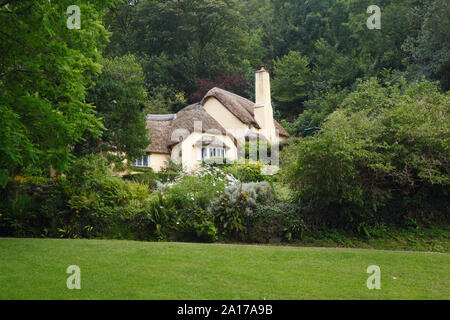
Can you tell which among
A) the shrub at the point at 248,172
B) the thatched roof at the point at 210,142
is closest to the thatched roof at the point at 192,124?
the thatched roof at the point at 210,142

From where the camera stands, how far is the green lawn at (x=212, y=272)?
211 inches

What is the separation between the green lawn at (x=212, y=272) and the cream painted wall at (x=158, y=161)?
21375 millimetres

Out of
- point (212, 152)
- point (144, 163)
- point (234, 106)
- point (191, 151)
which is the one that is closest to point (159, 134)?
point (144, 163)

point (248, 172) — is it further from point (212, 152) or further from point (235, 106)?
point (235, 106)

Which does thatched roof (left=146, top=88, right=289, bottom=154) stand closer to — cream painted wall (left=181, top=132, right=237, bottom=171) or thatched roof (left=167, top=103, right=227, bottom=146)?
thatched roof (left=167, top=103, right=227, bottom=146)

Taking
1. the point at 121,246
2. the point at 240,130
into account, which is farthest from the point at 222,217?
the point at 240,130

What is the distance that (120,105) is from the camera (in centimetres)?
2205

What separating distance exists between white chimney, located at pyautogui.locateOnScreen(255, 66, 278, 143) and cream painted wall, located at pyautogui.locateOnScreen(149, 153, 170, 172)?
398 inches

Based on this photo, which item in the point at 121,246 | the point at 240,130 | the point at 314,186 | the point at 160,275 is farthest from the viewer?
the point at 240,130

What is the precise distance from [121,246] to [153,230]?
6.66 feet

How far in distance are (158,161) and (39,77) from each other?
22421 millimetres

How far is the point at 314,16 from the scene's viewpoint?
157 ft
